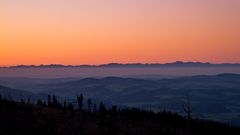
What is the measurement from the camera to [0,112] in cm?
6325

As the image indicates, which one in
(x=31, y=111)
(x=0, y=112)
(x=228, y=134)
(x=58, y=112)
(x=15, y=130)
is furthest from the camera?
(x=228, y=134)

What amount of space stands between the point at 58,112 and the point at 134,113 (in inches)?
1028

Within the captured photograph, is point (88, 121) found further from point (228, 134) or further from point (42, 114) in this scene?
point (228, 134)

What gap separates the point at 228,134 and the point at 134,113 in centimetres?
1985

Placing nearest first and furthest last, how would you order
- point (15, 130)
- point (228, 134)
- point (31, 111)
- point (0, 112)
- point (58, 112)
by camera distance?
point (15, 130) < point (0, 112) < point (31, 111) < point (58, 112) < point (228, 134)

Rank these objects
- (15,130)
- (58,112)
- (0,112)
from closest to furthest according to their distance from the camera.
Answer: (15,130)
(0,112)
(58,112)

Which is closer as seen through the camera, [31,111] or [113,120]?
[31,111]

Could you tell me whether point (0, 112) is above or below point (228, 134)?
above

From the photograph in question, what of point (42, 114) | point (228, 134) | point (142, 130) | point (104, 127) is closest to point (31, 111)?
point (42, 114)

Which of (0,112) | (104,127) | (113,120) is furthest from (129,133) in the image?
(0,112)

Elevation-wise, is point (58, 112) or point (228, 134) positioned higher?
point (58, 112)

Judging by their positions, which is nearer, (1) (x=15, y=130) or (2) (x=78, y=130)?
(1) (x=15, y=130)

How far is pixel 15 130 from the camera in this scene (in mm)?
55531

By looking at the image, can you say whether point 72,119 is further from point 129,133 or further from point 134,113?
point 134,113
